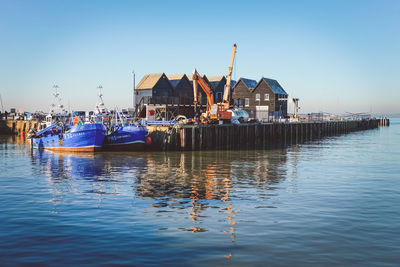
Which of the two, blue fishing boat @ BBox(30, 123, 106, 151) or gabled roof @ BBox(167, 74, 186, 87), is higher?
gabled roof @ BBox(167, 74, 186, 87)

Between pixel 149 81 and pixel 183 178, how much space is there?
47.1 m

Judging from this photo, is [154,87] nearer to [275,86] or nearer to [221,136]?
[275,86]

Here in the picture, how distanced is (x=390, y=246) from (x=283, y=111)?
68.2 meters

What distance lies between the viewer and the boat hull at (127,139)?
36.1 metres

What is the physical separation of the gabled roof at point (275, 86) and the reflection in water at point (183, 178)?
4336 centimetres

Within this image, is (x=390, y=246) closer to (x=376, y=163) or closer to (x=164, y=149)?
(x=376, y=163)

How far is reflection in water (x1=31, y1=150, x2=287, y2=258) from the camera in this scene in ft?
43.9

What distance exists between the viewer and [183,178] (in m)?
20.4

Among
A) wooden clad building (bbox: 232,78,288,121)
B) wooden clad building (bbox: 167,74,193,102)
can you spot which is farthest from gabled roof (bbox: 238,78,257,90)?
wooden clad building (bbox: 167,74,193,102)

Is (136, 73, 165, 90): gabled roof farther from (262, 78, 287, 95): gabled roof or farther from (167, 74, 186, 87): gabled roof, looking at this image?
(262, 78, 287, 95): gabled roof

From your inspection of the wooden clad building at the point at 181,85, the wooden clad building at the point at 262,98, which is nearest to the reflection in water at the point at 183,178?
the wooden clad building at the point at 181,85

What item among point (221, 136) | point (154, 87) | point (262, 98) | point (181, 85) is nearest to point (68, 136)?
point (221, 136)

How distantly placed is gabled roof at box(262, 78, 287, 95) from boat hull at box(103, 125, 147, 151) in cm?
4219

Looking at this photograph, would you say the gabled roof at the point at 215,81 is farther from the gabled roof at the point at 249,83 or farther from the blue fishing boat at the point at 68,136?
the blue fishing boat at the point at 68,136
